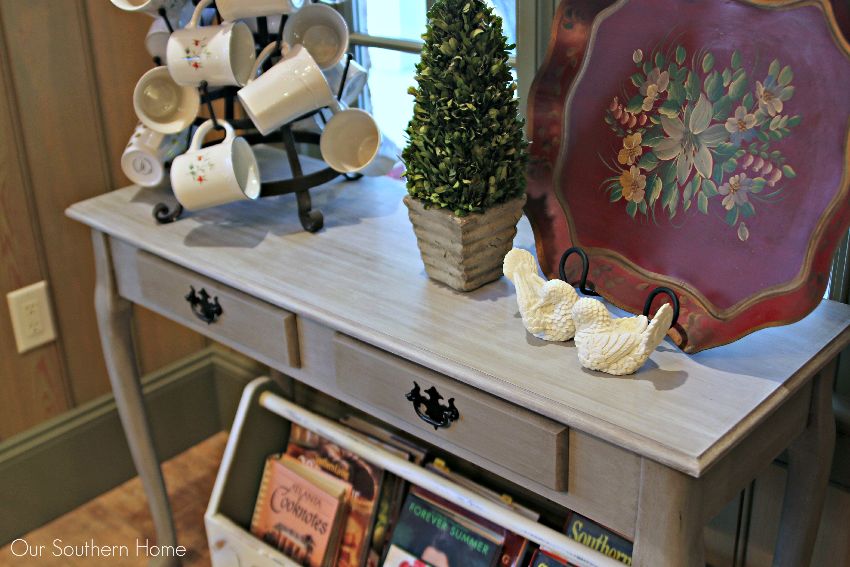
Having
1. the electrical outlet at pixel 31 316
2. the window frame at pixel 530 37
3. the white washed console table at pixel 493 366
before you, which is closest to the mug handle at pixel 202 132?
the white washed console table at pixel 493 366

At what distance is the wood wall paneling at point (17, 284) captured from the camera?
5.84 ft

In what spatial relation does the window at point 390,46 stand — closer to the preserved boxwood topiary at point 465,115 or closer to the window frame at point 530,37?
the window frame at point 530,37

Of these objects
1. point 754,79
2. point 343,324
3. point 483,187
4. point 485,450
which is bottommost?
point 485,450

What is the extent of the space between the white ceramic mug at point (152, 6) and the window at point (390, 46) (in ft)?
1.30

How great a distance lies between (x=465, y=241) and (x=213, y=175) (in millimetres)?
456

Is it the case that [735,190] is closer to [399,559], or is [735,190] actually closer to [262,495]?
[399,559]

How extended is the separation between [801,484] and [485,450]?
1.51 feet

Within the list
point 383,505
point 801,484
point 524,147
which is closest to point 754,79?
point 524,147

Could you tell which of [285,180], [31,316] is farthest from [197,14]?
[31,316]

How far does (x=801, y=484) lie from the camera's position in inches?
51.2

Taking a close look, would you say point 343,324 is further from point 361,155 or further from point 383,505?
point 383,505

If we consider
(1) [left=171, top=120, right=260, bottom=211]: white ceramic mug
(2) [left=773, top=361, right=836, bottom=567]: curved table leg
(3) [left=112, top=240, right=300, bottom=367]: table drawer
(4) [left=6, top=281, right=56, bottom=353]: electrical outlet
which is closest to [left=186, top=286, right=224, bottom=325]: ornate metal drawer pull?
(3) [left=112, top=240, right=300, bottom=367]: table drawer

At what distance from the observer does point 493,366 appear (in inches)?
43.6

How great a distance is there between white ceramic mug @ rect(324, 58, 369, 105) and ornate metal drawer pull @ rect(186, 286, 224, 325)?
39cm
